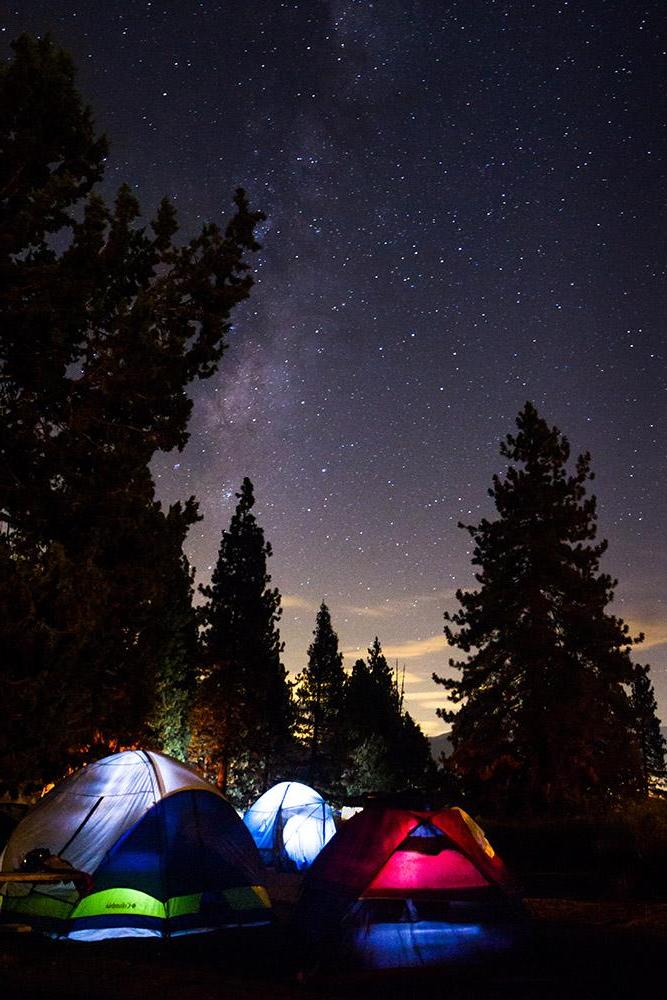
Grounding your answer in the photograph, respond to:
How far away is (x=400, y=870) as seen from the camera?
8.17 meters

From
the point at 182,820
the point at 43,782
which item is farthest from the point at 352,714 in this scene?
the point at 182,820

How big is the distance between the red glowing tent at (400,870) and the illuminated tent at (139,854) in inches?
43.8

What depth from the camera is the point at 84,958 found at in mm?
7312

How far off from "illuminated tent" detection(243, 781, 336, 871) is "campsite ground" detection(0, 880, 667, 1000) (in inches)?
375

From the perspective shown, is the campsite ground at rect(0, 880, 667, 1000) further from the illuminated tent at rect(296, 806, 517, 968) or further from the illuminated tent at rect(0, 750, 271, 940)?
the illuminated tent at rect(296, 806, 517, 968)

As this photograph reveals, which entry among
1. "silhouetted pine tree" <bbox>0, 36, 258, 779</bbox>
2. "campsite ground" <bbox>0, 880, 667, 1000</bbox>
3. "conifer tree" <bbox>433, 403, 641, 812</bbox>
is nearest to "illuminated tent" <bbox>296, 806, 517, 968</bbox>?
"campsite ground" <bbox>0, 880, 667, 1000</bbox>

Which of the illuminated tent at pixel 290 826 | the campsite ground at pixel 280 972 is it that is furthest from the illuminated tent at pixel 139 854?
the illuminated tent at pixel 290 826

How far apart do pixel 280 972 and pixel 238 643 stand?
119 feet

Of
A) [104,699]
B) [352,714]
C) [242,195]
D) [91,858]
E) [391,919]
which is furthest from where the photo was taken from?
[352,714]

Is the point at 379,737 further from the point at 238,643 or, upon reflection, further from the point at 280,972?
the point at 280,972

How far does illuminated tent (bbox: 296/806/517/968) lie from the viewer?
7.87m

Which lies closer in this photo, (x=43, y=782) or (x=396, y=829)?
(x=396, y=829)

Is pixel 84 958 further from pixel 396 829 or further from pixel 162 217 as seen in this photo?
pixel 162 217

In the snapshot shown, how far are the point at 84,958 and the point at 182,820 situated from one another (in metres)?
2.01
